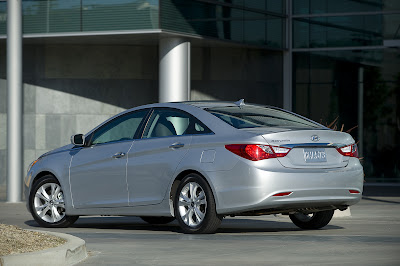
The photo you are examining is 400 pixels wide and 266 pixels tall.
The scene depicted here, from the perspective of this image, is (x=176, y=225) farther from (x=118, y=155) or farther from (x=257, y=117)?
(x=257, y=117)

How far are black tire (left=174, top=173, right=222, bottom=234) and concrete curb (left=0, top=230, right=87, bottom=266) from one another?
6.80 feet

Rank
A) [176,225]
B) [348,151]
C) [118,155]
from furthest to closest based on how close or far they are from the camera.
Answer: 1. [176,225]
2. [118,155]
3. [348,151]

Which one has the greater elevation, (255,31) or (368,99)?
(255,31)

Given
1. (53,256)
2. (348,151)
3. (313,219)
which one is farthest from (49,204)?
(53,256)

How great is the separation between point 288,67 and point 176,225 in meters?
14.6

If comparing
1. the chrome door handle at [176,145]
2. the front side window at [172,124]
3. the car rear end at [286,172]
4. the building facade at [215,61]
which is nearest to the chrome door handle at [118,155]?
the front side window at [172,124]

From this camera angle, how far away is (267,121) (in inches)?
421

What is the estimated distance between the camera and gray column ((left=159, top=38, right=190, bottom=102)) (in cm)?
2234

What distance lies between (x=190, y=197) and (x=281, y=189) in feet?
3.60

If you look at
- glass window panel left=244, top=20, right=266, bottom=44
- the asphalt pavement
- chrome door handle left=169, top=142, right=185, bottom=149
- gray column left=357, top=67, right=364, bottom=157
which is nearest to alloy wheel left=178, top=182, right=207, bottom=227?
the asphalt pavement

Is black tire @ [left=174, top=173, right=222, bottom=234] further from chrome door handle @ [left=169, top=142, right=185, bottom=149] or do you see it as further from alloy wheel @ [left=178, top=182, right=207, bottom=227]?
chrome door handle @ [left=169, top=142, right=185, bottom=149]

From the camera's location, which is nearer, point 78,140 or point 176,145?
→ point 176,145

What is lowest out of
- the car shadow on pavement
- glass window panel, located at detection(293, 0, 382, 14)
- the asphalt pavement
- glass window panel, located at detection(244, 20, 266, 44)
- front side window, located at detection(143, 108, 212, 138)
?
the car shadow on pavement

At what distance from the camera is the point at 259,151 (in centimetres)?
984
